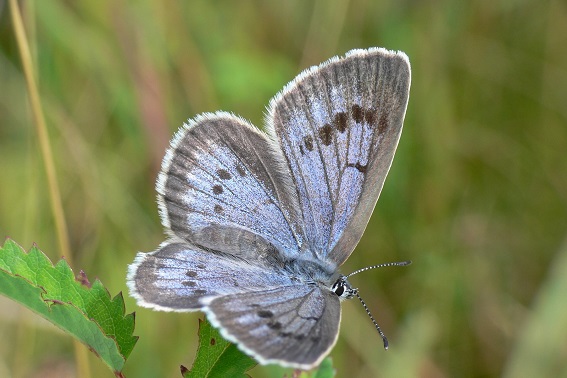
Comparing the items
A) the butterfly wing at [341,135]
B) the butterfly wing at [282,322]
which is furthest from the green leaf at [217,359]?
the butterfly wing at [341,135]

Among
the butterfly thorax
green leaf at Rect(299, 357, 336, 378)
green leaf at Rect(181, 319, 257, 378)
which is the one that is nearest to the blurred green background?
the butterfly thorax

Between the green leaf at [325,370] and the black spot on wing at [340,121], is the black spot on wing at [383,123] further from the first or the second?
the green leaf at [325,370]

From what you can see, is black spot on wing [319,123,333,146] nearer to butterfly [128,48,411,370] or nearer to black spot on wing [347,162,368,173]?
butterfly [128,48,411,370]

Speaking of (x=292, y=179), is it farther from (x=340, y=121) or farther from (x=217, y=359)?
(x=217, y=359)

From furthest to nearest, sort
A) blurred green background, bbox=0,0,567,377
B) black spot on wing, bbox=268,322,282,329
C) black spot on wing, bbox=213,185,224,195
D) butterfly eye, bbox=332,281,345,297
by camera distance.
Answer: blurred green background, bbox=0,0,567,377 < black spot on wing, bbox=213,185,224,195 < butterfly eye, bbox=332,281,345,297 < black spot on wing, bbox=268,322,282,329

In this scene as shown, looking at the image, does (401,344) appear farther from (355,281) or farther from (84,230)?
(84,230)

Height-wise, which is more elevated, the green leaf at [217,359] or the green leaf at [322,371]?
the green leaf at [217,359]

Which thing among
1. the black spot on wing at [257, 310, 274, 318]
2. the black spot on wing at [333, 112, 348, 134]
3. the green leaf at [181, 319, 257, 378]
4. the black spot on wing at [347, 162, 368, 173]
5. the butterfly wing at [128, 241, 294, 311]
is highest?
the black spot on wing at [333, 112, 348, 134]
